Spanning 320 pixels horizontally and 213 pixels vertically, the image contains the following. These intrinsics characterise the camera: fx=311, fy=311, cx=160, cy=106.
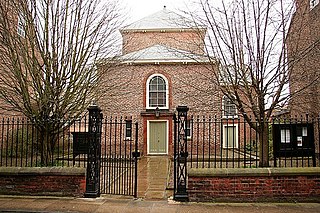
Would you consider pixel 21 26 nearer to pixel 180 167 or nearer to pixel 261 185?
pixel 180 167

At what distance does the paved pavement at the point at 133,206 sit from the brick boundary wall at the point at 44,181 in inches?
12.4

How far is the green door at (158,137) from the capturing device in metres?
20.5

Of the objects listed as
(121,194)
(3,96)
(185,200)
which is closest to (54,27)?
(3,96)

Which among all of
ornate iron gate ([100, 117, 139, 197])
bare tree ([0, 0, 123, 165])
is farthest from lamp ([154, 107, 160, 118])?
bare tree ([0, 0, 123, 165])

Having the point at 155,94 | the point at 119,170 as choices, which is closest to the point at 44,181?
the point at 119,170

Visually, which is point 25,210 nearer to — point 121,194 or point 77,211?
point 77,211

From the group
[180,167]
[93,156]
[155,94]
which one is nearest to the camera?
[180,167]

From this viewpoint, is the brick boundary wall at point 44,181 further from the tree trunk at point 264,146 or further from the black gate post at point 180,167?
the tree trunk at point 264,146

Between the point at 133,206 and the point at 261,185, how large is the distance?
3.25m

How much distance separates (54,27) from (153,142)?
12.1m

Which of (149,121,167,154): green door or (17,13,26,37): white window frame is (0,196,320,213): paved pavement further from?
Answer: (149,121,167,154): green door

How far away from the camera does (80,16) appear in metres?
10.4

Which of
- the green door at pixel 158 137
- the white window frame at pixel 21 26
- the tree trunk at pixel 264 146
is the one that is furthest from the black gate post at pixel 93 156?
the green door at pixel 158 137

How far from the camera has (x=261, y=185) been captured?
7855 mm
